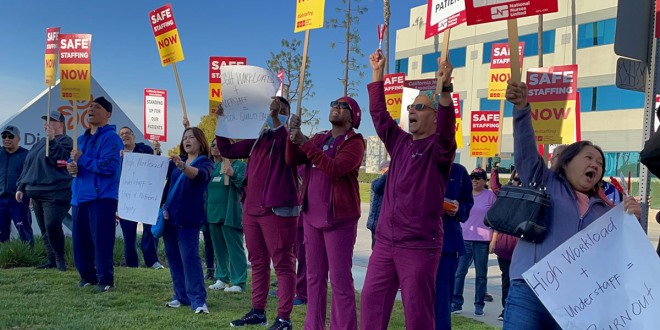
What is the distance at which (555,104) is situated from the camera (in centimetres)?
676

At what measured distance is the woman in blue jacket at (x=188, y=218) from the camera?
624 cm

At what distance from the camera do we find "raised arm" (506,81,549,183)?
336 centimetres

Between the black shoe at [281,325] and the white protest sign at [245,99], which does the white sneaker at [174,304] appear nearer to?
the black shoe at [281,325]

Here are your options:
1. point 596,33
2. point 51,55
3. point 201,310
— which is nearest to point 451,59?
point 596,33

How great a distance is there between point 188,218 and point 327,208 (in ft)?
6.07

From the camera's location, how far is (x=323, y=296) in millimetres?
5199

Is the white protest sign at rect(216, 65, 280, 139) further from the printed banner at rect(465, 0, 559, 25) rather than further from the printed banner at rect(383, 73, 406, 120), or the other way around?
the printed banner at rect(383, 73, 406, 120)

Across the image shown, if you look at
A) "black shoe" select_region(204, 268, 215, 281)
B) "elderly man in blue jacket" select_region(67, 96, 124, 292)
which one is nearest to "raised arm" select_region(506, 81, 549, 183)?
"elderly man in blue jacket" select_region(67, 96, 124, 292)

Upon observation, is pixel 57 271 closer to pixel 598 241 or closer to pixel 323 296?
pixel 323 296

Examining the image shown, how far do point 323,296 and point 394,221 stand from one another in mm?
1294

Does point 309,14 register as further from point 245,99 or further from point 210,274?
point 210,274

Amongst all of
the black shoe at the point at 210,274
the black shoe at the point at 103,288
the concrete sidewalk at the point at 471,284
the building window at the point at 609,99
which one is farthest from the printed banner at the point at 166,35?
the building window at the point at 609,99

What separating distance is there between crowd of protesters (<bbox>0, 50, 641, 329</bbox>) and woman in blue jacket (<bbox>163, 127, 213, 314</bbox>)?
1 centimetres

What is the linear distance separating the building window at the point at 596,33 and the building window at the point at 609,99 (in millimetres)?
2280
